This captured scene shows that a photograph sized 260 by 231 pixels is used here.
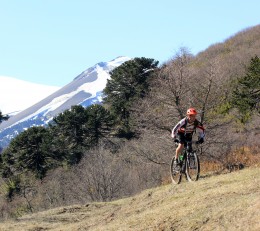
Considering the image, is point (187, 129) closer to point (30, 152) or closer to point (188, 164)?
point (188, 164)

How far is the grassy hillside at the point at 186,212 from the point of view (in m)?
7.58

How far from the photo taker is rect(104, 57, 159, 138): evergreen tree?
4900 cm

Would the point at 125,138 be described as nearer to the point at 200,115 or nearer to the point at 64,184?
the point at 64,184

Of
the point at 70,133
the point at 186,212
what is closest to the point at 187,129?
the point at 186,212

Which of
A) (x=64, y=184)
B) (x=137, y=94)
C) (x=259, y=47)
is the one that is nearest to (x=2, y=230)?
(x=64, y=184)

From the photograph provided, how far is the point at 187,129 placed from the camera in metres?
11.6

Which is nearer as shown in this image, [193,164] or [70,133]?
[193,164]

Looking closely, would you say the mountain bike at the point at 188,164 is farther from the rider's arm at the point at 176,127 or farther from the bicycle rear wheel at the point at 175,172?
the rider's arm at the point at 176,127

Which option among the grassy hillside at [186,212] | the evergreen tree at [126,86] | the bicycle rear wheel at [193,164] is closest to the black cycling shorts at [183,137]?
the bicycle rear wheel at [193,164]

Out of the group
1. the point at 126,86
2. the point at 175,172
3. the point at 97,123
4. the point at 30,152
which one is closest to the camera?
the point at 175,172

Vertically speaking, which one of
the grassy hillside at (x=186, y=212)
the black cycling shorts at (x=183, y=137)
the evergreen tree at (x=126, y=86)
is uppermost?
the evergreen tree at (x=126, y=86)

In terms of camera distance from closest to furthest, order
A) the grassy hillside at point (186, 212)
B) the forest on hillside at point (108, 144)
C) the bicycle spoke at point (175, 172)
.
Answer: the grassy hillside at point (186, 212), the bicycle spoke at point (175, 172), the forest on hillside at point (108, 144)

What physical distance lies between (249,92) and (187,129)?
67.9 feet

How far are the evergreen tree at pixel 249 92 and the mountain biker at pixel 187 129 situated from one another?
18.9 m
